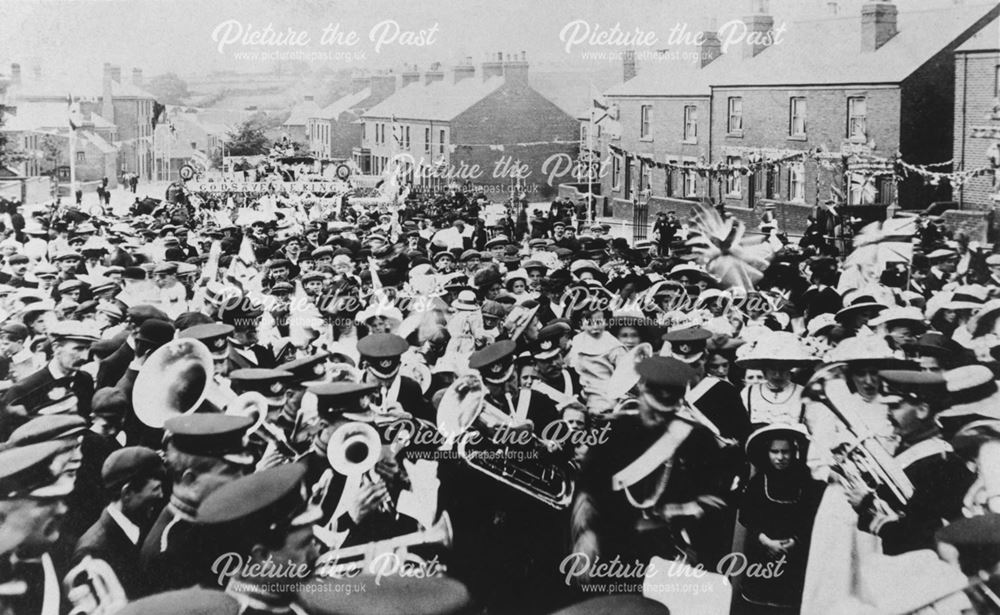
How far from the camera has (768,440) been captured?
5.89 metres

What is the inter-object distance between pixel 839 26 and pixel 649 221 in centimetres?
257

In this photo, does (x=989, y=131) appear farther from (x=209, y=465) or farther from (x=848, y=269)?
(x=209, y=465)

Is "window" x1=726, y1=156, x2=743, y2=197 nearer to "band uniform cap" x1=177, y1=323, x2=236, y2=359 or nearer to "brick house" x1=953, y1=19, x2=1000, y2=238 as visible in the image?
"brick house" x1=953, y1=19, x2=1000, y2=238

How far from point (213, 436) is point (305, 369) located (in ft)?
3.41

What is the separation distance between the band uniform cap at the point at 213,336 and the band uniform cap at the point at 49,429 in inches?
41.5

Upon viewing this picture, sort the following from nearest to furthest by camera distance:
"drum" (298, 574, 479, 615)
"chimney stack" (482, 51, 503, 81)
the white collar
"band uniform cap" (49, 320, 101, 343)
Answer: "drum" (298, 574, 479, 615) → the white collar → "band uniform cap" (49, 320, 101, 343) → "chimney stack" (482, 51, 503, 81)

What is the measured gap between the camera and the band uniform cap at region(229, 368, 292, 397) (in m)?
6.50

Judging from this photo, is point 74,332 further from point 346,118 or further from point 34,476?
point 346,118

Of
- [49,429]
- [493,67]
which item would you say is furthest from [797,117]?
[49,429]

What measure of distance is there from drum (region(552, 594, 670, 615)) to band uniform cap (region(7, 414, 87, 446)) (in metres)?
3.61

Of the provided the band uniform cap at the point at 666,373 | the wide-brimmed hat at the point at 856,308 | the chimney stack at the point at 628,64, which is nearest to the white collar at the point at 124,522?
the band uniform cap at the point at 666,373

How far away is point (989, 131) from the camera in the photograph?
8078mm

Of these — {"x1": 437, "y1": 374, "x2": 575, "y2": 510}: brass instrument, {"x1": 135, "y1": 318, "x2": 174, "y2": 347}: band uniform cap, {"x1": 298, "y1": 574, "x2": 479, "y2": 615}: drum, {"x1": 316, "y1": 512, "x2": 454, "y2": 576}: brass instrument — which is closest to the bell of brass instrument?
{"x1": 135, "y1": 318, "x2": 174, "y2": 347}: band uniform cap

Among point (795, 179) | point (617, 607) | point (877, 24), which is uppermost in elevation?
point (877, 24)
